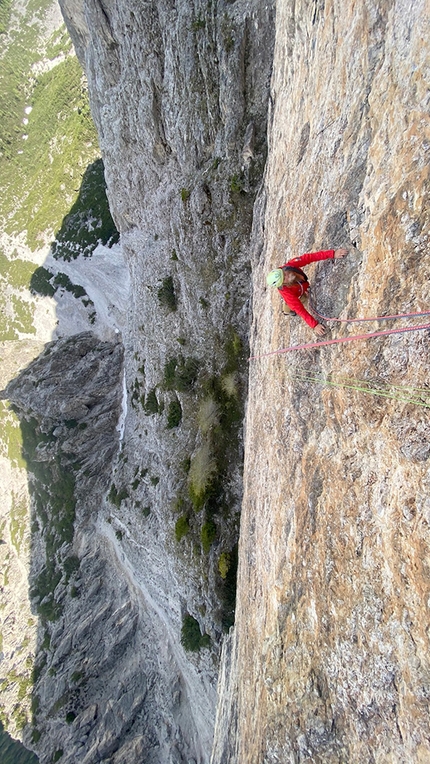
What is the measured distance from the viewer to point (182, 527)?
2306 centimetres

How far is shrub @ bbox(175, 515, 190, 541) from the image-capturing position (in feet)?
75.4

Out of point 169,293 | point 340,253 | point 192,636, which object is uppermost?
point 169,293

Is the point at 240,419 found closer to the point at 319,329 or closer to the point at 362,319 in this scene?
the point at 319,329

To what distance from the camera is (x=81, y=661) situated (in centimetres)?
3014

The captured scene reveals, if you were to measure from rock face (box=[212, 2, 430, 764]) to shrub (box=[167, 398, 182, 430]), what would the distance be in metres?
14.9

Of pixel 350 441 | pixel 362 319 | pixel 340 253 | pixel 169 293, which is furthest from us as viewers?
pixel 169 293

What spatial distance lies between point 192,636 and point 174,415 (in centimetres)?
1380

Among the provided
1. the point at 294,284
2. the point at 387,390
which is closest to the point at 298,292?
the point at 294,284

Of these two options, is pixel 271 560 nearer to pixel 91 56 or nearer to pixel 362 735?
pixel 362 735

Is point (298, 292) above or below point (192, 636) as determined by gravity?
above

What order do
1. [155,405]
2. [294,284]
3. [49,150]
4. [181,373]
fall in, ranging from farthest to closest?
1. [49,150]
2. [155,405]
3. [181,373]
4. [294,284]

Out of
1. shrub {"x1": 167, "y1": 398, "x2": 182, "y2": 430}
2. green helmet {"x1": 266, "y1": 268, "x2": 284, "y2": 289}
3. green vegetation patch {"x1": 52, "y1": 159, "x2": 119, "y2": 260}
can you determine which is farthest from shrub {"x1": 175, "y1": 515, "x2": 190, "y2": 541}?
green vegetation patch {"x1": 52, "y1": 159, "x2": 119, "y2": 260}

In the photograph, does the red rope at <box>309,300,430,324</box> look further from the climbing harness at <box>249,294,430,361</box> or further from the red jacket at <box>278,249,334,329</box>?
the red jacket at <box>278,249,334,329</box>

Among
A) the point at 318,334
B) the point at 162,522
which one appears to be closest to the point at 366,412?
the point at 318,334
